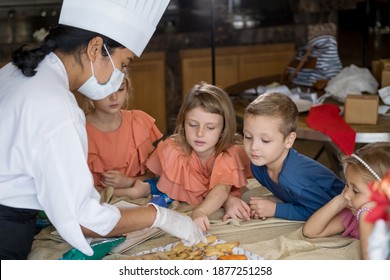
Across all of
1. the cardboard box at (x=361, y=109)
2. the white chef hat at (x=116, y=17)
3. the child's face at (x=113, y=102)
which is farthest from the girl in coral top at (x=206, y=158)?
the cardboard box at (x=361, y=109)

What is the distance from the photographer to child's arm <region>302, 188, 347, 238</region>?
6.16 ft

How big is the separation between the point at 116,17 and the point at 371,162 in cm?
77

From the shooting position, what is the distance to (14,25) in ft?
14.0

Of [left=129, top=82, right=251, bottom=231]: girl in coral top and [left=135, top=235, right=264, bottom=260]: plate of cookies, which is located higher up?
[left=129, top=82, right=251, bottom=231]: girl in coral top

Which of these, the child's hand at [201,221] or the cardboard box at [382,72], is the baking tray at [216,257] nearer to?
the child's hand at [201,221]

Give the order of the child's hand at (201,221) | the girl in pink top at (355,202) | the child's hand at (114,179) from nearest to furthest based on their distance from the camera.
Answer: the girl in pink top at (355,202) → the child's hand at (201,221) → the child's hand at (114,179)

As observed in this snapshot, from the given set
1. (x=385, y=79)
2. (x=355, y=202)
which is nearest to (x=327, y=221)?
(x=355, y=202)

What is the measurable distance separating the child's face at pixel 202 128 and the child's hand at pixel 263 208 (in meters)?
0.24

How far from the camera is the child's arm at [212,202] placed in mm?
2100

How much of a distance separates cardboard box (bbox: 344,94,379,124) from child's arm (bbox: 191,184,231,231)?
0.77 m

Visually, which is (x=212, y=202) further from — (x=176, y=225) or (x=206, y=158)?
(x=176, y=225)

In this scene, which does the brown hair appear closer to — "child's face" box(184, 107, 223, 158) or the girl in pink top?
"child's face" box(184, 107, 223, 158)

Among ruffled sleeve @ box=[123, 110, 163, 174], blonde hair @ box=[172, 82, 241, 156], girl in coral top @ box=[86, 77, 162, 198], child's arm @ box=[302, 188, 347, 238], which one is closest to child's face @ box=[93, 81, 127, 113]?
girl in coral top @ box=[86, 77, 162, 198]
